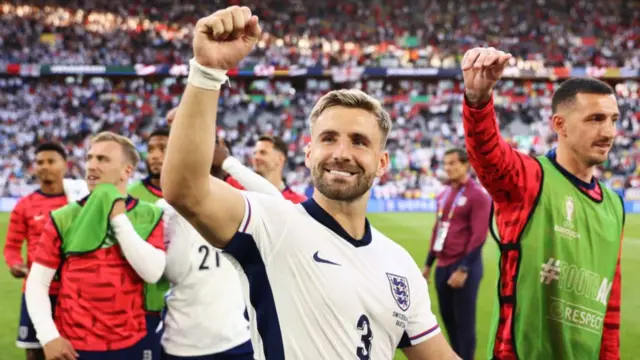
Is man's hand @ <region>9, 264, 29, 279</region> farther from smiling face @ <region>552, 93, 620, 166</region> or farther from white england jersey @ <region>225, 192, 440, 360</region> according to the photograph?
smiling face @ <region>552, 93, 620, 166</region>

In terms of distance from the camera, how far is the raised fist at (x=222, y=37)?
4.79 feet

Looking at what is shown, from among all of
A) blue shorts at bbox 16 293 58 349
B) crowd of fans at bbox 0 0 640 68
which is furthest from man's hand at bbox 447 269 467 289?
crowd of fans at bbox 0 0 640 68

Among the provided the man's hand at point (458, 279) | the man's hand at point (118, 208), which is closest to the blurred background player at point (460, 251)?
the man's hand at point (458, 279)

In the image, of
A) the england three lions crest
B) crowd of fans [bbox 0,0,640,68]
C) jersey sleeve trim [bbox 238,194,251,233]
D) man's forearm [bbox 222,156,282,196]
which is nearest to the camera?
jersey sleeve trim [bbox 238,194,251,233]

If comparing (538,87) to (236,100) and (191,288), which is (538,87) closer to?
(236,100)

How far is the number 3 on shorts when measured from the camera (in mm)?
1802

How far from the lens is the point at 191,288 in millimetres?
3584

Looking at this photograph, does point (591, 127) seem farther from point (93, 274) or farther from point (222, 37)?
point (93, 274)

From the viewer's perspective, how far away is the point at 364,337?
5.96ft

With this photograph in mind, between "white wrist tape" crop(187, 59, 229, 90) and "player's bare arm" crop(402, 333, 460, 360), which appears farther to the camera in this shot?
"player's bare arm" crop(402, 333, 460, 360)

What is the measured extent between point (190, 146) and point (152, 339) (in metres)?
2.45

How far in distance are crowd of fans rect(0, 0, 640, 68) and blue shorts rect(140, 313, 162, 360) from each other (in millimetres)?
28114

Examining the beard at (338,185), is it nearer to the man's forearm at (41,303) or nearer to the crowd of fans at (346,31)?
the man's forearm at (41,303)

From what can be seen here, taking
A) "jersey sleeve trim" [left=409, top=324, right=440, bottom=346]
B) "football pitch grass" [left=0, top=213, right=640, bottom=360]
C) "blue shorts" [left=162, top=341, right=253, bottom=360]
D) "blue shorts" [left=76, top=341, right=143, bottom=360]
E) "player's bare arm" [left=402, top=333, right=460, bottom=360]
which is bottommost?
"football pitch grass" [left=0, top=213, right=640, bottom=360]
